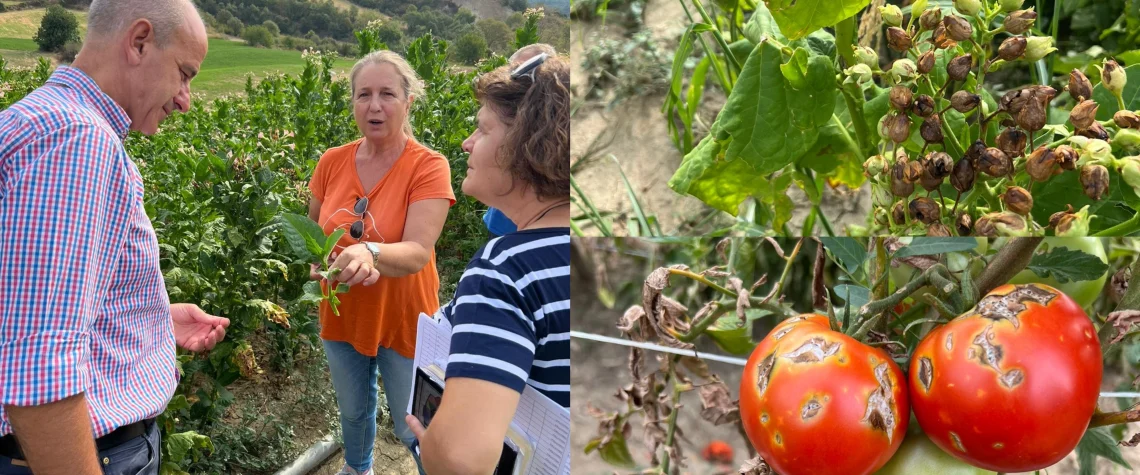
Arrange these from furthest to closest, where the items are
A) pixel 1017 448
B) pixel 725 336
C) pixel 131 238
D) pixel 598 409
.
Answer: pixel 131 238 < pixel 598 409 < pixel 725 336 < pixel 1017 448

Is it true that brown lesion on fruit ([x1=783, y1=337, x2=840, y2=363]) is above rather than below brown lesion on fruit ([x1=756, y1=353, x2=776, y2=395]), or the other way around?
above

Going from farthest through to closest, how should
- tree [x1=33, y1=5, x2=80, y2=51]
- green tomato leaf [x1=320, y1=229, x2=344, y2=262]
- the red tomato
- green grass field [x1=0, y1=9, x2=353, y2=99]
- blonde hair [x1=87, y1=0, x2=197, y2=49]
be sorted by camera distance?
green grass field [x1=0, y1=9, x2=353, y2=99], tree [x1=33, y1=5, x2=80, y2=51], green tomato leaf [x1=320, y1=229, x2=344, y2=262], blonde hair [x1=87, y1=0, x2=197, y2=49], the red tomato

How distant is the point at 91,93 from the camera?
947 mm

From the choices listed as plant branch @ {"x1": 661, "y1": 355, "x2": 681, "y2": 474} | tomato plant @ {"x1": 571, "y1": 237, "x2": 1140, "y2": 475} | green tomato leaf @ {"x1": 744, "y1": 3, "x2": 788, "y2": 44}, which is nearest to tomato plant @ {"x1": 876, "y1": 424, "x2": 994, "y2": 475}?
tomato plant @ {"x1": 571, "y1": 237, "x2": 1140, "y2": 475}

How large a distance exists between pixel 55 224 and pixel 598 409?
0.60 metres

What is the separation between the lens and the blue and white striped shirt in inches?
27.6

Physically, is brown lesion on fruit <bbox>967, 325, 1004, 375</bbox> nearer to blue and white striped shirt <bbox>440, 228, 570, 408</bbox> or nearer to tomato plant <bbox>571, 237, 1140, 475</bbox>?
tomato plant <bbox>571, 237, 1140, 475</bbox>

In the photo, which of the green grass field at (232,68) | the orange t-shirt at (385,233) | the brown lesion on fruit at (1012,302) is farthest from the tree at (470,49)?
the brown lesion on fruit at (1012,302)

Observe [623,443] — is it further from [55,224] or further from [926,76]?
[55,224]

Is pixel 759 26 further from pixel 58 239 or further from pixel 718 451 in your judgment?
pixel 58 239

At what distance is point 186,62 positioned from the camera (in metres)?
1.07

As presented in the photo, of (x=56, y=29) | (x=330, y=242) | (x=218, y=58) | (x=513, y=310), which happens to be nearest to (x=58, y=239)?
(x=513, y=310)

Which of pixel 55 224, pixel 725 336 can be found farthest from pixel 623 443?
pixel 55 224

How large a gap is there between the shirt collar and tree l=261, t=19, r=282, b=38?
21.5 feet
